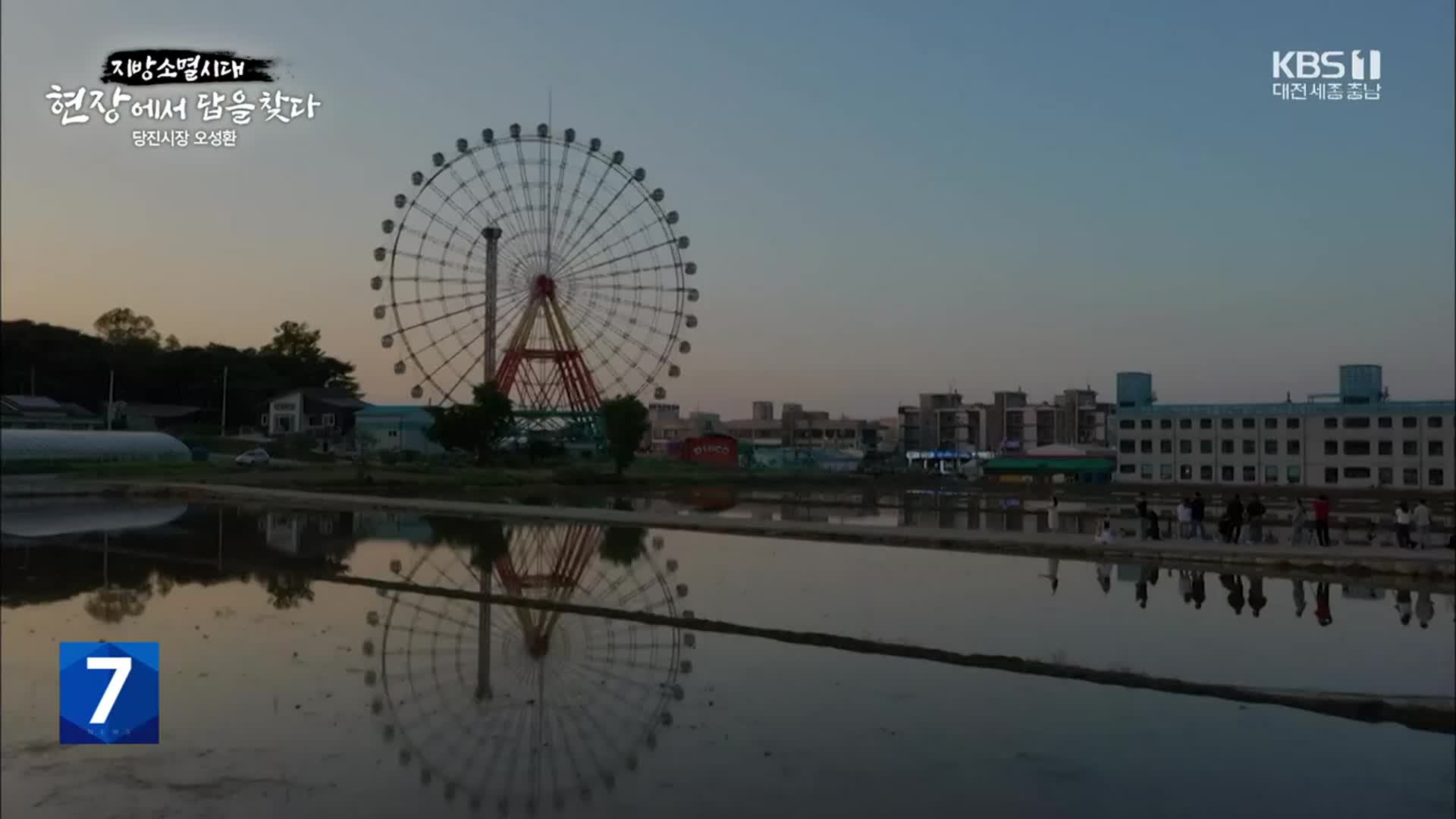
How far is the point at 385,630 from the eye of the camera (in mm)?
16328

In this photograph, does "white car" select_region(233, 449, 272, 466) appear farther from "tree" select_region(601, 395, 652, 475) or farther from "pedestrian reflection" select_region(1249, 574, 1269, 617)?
"pedestrian reflection" select_region(1249, 574, 1269, 617)

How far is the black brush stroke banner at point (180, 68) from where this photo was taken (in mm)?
20516

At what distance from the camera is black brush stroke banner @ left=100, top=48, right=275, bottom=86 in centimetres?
2052

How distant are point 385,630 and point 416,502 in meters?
21.5

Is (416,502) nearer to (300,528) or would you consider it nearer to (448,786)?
(300,528)

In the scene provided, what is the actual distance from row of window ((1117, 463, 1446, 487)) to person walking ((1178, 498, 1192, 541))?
49973mm

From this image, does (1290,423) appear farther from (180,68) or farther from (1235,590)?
(180,68)

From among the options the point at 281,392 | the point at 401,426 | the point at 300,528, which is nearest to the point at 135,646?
the point at 300,528

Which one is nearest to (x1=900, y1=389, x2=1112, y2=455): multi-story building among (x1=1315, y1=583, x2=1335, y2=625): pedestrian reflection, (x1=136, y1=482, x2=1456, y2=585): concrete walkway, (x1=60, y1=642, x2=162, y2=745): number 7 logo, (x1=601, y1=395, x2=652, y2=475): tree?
(x1=601, y1=395, x2=652, y2=475): tree

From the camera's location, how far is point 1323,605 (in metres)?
19.0

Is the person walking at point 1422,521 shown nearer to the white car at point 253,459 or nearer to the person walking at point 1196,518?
the person walking at point 1196,518

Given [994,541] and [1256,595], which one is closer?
[1256,595]

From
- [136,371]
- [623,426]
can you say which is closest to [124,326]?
[136,371]

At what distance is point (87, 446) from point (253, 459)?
8935 mm
